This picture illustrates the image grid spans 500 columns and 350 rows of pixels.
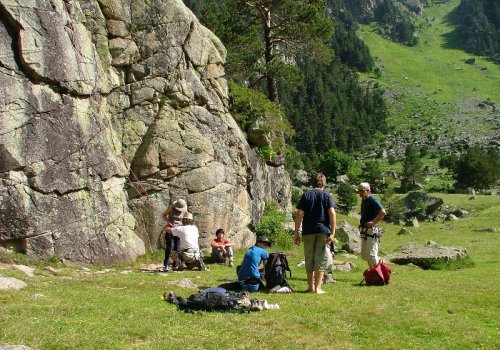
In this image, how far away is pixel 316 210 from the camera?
48.6ft

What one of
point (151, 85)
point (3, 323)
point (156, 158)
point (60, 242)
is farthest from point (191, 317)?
point (151, 85)

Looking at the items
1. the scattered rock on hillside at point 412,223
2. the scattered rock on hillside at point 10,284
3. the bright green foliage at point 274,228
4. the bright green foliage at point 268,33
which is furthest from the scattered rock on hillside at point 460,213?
the scattered rock on hillside at point 10,284

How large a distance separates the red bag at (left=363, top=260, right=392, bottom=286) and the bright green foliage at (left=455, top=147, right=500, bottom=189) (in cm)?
7863

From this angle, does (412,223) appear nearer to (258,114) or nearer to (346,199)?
(346,199)

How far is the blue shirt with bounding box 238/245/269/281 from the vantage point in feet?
48.9

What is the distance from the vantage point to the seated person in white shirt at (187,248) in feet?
66.4

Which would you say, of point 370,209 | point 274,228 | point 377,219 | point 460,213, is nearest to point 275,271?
point 377,219

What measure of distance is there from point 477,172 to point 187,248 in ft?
260

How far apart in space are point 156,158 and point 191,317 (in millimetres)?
14772

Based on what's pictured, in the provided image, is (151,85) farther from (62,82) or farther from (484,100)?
(484,100)

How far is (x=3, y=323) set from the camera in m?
9.35

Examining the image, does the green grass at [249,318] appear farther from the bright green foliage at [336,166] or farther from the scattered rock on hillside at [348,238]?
the bright green foliage at [336,166]

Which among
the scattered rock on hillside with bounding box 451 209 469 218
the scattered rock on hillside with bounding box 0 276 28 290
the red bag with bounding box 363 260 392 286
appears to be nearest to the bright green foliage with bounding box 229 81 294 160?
the red bag with bounding box 363 260 392 286

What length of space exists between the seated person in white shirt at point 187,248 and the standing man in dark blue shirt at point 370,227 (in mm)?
6536
